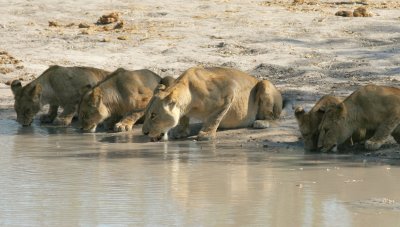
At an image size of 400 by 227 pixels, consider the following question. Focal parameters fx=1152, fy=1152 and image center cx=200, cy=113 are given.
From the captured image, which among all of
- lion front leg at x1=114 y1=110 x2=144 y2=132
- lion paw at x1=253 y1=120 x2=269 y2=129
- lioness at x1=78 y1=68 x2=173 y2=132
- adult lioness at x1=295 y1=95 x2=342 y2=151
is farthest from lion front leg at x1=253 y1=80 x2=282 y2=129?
adult lioness at x1=295 y1=95 x2=342 y2=151

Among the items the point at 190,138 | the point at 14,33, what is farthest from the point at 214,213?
the point at 14,33

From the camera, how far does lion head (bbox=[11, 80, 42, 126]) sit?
15.7 m

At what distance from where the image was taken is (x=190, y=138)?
14047 millimetres

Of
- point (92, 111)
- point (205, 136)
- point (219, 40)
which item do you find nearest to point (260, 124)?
point (205, 136)

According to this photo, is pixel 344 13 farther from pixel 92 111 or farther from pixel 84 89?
pixel 92 111

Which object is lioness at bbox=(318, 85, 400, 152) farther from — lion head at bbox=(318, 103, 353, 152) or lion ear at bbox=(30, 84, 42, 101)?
lion ear at bbox=(30, 84, 42, 101)

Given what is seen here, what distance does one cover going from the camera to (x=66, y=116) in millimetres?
15750

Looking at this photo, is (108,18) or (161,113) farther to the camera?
(108,18)

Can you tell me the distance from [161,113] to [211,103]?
0.80 metres

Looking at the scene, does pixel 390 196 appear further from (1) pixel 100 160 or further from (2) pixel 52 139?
(2) pixel 52 139

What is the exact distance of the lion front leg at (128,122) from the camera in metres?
14.7

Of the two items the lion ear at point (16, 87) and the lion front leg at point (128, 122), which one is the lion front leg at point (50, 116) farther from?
the lion front leg at point (128, 122)

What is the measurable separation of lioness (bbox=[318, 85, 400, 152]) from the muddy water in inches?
14.5

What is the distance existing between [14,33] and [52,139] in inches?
285
